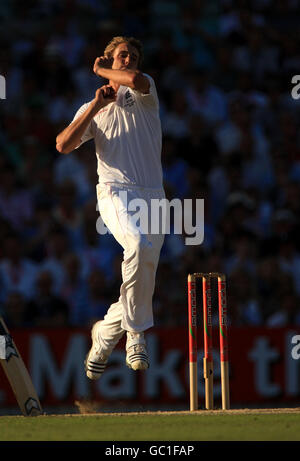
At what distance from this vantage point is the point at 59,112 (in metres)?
12.3

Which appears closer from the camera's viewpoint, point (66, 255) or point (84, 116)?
point (84, 116)

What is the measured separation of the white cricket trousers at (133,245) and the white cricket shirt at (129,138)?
8 centimetres

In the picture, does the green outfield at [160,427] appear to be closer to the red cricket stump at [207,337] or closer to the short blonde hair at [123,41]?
the red cricket stump at [207,337]

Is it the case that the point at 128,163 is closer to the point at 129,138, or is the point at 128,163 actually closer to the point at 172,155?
the point at 129,138

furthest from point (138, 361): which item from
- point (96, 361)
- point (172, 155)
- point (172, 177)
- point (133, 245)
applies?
point (172, 155)

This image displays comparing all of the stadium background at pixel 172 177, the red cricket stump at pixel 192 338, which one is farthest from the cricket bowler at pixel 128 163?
the stadium background at pixel 172 177

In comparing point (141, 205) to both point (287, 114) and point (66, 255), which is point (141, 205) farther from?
point (287, 114)

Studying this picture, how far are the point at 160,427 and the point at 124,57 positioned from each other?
8.20ft

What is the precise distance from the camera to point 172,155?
1193cm

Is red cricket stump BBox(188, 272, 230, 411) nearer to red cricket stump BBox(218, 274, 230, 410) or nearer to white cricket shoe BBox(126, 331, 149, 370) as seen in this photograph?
red cricket stump BBox(218, 274, 230, 410)

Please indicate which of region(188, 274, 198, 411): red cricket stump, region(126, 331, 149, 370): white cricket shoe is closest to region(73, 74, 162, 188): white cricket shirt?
region(188, 274, 198, 411): red cricket stump

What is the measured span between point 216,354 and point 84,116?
3447mm

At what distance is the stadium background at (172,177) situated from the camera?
9977 mm
